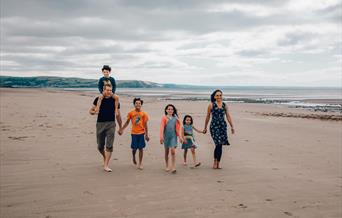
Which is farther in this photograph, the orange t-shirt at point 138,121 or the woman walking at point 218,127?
the woman walking at point 218,127

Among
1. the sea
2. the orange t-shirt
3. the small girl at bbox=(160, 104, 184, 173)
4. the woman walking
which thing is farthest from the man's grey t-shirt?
the sea

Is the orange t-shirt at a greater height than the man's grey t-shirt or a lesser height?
lesser

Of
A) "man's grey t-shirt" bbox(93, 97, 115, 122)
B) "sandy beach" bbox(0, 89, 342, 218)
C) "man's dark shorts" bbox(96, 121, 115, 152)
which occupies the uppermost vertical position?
"man's grey t-shirt" bbox(93, 97, 115, 122)

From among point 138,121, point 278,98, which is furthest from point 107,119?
point 278,98

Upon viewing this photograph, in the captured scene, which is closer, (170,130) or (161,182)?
(161,182)

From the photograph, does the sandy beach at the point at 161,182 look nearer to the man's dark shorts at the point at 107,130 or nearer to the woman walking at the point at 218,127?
the woman walking at the point at 218,127

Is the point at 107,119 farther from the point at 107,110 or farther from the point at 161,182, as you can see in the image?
the point at 161,182

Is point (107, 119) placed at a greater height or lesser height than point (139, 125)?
greater

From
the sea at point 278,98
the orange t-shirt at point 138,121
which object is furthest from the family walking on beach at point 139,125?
the sea at point 278,98

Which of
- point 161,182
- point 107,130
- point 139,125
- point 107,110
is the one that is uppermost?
point 107,110

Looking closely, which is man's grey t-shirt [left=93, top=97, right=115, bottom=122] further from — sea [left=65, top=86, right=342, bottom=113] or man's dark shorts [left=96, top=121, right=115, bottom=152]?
sea [left=65, top=86, right=342, bottom=113]

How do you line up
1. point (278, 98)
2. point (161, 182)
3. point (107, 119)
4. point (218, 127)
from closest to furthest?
point (161, 182) < point (107, 119) < point (218, 127) < point (278, 98)

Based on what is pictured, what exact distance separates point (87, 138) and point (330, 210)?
26.2ft

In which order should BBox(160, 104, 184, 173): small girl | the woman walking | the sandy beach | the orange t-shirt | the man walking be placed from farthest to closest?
1. the woman walking
2. the orange t-shirt
3. BBox(160, 104, 184, 173): small girl
4. the man walking
5. the sandy beach
